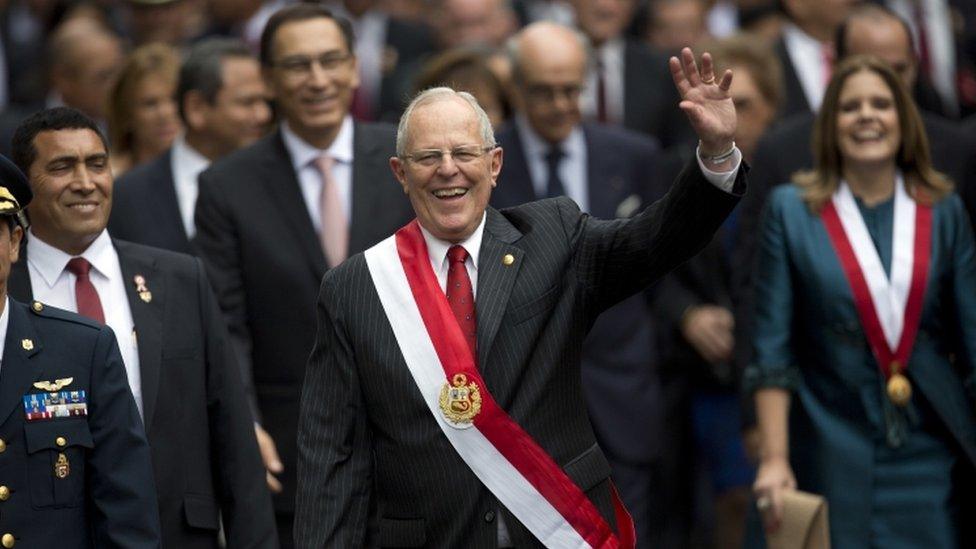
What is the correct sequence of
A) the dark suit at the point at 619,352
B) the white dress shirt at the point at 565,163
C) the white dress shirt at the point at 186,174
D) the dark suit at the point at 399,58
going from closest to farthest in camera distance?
the white dress shirt at the point at 186,174 < the dark suit at the point at 619,352 < the white dress shirt at the point at 565,163 < the dark suit at the point at 399,58

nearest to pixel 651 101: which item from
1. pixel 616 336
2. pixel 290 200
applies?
pixel 616 336

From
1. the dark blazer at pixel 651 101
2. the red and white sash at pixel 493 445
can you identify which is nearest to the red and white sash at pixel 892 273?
the red and white sash at pixel 493 445

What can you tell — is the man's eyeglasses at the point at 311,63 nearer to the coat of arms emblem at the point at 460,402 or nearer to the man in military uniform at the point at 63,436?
the man in military uniform at the point at 63,436

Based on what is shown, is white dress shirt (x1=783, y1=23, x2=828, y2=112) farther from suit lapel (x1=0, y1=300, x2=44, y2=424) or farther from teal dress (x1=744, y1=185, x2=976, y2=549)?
suit lapel (x1=0, y1=300, x2=44, y2=424)

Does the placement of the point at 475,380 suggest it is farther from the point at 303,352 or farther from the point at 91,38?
the point at 91,38

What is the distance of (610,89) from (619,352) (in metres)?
2.53

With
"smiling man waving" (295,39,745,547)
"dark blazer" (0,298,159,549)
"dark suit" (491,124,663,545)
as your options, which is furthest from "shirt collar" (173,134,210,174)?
"smiling man waving" (295,39,745,547)

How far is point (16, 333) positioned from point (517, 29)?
8.37 meters

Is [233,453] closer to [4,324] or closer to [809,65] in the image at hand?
[4,324]

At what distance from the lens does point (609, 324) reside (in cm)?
967

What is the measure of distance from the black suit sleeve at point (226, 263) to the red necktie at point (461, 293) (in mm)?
2190

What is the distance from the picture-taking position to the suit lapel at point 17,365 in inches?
244

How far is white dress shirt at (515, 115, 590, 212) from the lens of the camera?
32.1 feet

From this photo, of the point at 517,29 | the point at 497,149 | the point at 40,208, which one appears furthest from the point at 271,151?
the point at 517,29
